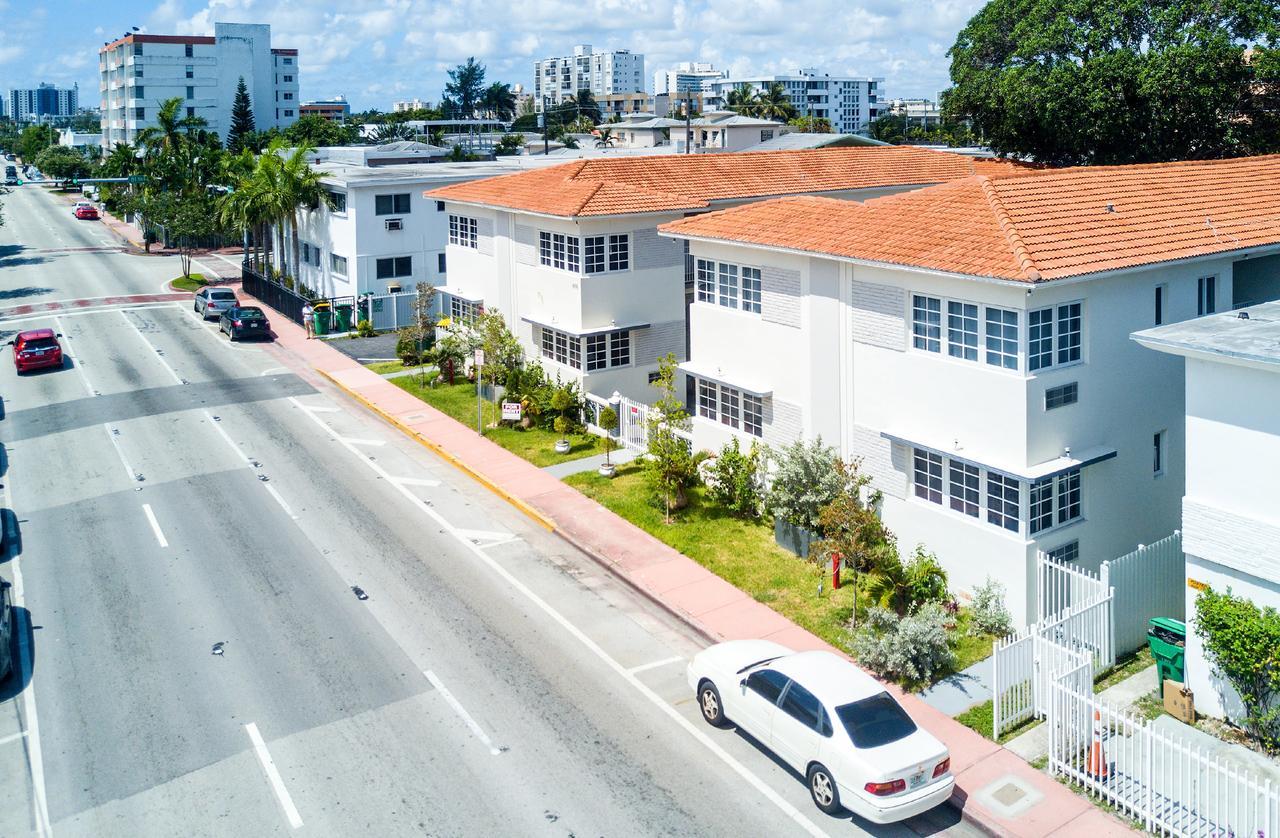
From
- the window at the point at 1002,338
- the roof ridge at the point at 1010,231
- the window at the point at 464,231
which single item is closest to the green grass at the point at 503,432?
the window at the point at 464,231

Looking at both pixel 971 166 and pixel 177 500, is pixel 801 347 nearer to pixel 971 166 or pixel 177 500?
pixel 177 500

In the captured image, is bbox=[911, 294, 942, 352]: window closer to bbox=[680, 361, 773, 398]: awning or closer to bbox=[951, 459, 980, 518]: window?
bbox=[951, 459, 980, 518]: window

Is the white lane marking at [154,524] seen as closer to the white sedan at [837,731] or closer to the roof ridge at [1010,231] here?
the white sedan at [837,731]

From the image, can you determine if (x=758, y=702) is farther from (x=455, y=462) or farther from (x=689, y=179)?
(x=689, y=179)

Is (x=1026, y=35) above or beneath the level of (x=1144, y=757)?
above

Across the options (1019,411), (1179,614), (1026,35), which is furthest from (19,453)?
(1026,35)

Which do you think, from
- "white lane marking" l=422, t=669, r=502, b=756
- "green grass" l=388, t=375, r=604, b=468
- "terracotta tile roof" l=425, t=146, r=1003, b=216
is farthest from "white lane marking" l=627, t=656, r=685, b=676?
"terracotta tile roof" l=425, t=146, r=1003, b=216
